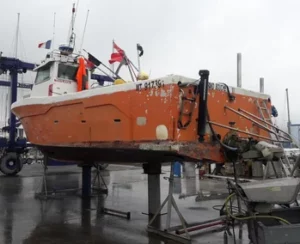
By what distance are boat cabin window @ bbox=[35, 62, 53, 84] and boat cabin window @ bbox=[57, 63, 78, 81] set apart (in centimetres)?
31

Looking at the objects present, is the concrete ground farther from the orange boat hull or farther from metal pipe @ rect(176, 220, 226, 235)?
the orange boat hull

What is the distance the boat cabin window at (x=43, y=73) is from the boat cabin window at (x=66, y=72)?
31cm

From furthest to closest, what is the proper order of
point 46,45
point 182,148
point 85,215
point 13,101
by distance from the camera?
1. point 13,101
2. point 46,45
3. point 85,215
4. point 182,148

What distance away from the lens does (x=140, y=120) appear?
17.1 feet

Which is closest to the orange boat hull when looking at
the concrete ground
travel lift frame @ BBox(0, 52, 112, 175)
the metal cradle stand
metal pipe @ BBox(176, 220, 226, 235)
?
the metal cradle stand

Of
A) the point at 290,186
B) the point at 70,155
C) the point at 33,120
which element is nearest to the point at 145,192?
the point at 70,155

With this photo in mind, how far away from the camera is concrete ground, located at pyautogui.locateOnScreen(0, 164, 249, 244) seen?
17.9ft

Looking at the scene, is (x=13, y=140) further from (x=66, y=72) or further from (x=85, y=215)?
(x=85, y=215)

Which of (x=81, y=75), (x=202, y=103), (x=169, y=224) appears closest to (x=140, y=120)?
(x=202, y=103)

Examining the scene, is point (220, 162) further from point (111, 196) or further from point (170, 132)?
point (111, 196)

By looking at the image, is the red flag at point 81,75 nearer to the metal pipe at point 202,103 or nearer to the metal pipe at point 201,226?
the metal pipe at point 202,103

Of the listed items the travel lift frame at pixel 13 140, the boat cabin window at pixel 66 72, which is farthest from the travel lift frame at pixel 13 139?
the boat cabin window at pixel 66 72

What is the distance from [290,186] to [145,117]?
7.31ft

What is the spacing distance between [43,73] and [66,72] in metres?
0.69
